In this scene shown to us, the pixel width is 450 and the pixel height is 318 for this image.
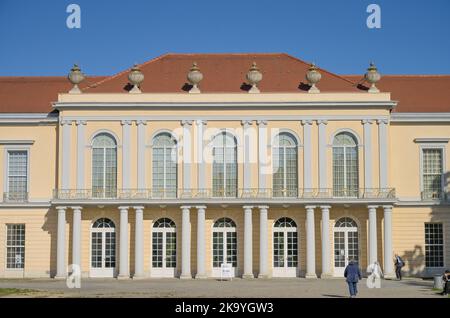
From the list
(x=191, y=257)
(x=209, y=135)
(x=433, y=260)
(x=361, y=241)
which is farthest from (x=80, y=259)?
(x=433, y=260)

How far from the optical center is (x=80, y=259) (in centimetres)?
4022

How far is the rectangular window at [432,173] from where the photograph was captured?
138 feet

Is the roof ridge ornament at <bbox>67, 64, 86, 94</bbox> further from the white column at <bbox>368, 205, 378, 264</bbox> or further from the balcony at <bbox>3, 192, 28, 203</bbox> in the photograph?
the white column at <bbox>368, 205, 378, 264</bbox>

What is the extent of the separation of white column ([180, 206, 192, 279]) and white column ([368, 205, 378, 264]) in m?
8.33

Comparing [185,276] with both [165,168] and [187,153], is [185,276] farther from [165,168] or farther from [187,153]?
[187,153]

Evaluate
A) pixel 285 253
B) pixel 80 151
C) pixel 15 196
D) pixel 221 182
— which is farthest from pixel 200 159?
pixel 15 196

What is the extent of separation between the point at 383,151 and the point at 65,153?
14960 mm

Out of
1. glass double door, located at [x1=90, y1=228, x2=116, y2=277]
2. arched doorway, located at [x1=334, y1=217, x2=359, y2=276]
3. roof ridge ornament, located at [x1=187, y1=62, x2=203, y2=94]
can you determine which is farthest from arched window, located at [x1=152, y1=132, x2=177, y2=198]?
arched doorway, located at [x1=334, y1=217, x2=359, y2=276]

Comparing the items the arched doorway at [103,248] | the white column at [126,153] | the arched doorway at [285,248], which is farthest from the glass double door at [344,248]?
the arched doorway at [103,248]

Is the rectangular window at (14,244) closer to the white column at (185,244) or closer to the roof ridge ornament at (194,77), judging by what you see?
the white column at (185,244)

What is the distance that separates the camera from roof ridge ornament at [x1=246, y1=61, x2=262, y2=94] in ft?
135
